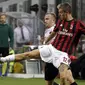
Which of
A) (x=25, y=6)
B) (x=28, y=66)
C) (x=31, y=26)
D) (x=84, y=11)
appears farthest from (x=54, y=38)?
(x=25, y=6)

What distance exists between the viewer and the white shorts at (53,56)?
376 inches

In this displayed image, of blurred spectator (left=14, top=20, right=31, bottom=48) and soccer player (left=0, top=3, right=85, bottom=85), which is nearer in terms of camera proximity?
soccer player (left=0, top=3, right=85, bottom=85)

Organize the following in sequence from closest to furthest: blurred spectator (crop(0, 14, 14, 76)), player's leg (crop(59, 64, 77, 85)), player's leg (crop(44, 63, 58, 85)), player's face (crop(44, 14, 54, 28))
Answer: player's leg (crop(59, 64, 77, 85)) → player's leg (crop(44, 63, 58, 85)) → player's face (crop(44, 14, 54, 28)) → blurred spectator (crop(0, 14, 14, 76))

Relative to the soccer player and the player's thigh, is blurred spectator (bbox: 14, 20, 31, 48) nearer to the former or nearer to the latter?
the soccer player

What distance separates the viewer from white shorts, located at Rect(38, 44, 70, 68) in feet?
31.3

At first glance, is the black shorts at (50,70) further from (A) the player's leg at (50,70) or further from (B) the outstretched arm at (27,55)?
(B) the outstretched arm at (27,55)

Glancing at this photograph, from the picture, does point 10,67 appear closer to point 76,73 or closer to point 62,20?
point 76,73

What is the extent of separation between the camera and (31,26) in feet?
67.5

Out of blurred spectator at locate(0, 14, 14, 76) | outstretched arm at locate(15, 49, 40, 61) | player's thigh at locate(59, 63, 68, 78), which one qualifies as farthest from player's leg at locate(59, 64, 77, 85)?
blurred spectator at locate(0, 14, 14, 76)

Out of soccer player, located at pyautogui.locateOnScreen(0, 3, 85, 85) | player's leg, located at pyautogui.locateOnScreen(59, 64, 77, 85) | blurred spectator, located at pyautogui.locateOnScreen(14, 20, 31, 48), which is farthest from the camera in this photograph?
blurred spectator, located at pyautogui.locateOnScreen(14, 20, 31, 48)

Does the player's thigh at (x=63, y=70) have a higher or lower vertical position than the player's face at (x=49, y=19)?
lower

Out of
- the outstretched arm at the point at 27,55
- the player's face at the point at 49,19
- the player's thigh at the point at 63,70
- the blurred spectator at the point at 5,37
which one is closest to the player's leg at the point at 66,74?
the player's thigh at the point at 63,70

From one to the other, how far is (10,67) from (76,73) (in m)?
2.45

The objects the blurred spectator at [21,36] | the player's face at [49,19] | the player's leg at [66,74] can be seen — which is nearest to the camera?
the player's leg at [66,74]
